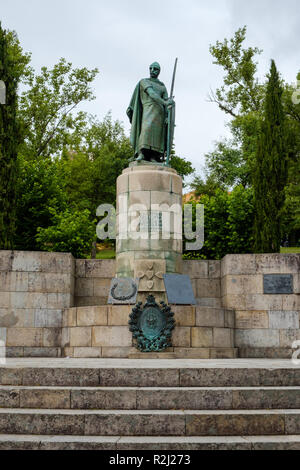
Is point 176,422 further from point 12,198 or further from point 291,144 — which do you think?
point 291,144

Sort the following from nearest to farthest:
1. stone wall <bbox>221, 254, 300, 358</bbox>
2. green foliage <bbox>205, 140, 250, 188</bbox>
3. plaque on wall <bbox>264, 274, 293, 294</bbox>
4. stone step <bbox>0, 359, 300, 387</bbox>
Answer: stone step <bbox>0, 359, 300, 387</bbox>, stone wall <bbox>221, 254, 300, 358</bbox>, plaque on wall <bbox>264, 274, 293, 294</bbox>, green foliage <bbox>205, 140, 250, 188</bbox>

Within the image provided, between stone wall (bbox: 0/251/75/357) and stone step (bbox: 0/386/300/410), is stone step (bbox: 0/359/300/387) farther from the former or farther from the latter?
stone wall (bbox: 0/251/75/357)

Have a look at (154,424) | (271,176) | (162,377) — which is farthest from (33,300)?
(271,176)

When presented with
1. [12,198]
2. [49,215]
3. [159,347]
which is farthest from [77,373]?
[49,215]

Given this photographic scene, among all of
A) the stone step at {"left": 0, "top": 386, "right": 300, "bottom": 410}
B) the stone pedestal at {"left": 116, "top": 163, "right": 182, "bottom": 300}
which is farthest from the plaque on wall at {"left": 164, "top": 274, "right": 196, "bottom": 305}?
the stone step at {"left": 0, "top": 386, "right": 300, "bottom": 410}

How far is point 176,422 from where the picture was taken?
19.6 feet

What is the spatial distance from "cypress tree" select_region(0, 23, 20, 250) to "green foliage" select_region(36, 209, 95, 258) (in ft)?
14.3

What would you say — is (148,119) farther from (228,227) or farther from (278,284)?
(228,227)

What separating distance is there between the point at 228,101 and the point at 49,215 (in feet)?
64.7

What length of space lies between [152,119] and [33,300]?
20.6ft

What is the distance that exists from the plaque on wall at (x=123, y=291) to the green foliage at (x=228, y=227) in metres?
13.2

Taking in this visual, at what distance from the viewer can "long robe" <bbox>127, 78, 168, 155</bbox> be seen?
14469 millimetres

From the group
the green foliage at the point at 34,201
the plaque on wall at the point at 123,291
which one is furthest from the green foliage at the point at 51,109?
the plaque on wall at the point at 123,291

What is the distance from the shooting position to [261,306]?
13.4 m
